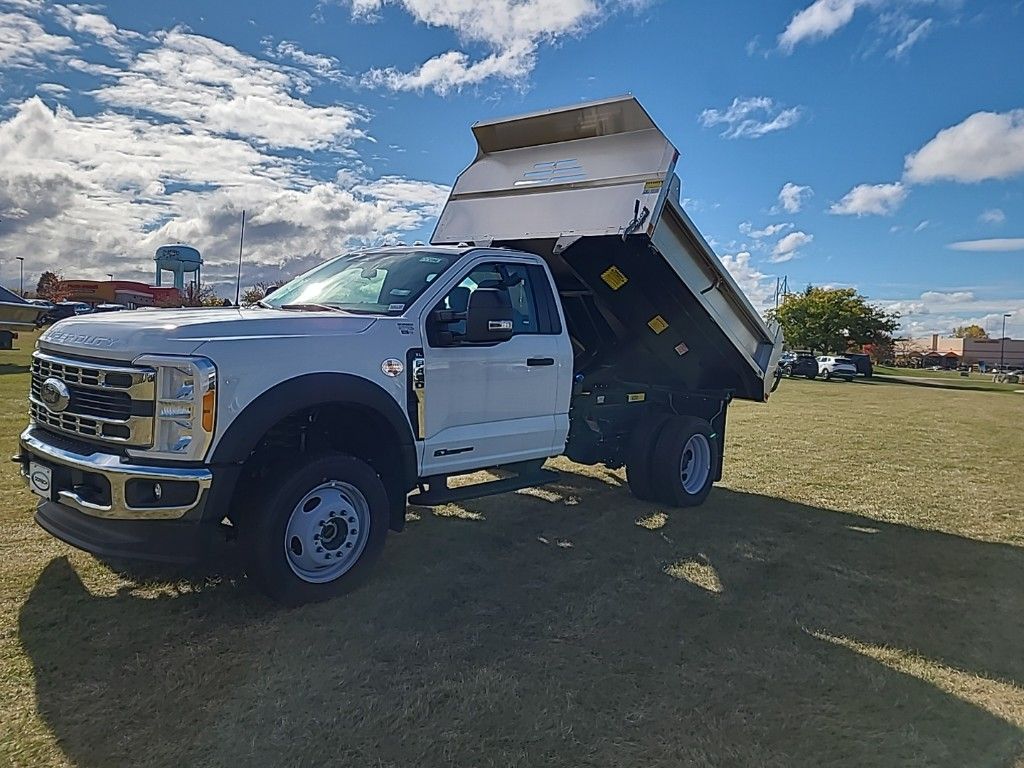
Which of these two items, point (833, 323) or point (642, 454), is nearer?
point (642, 454)

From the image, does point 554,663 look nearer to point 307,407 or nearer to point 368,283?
point 307,407

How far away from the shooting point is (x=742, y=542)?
6.36 meters

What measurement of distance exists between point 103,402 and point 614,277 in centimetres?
400

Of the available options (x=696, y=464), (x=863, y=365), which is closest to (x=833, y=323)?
(x=863, y=365)

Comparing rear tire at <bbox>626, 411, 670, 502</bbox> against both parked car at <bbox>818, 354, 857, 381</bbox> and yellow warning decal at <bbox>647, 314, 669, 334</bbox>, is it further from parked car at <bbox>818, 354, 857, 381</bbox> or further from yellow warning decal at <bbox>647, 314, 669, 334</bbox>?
parked car at <bbox>818, 354, 857, 381</bbox>

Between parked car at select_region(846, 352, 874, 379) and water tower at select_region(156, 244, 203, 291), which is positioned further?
water tower at select_region(156, 244, 203, 291)

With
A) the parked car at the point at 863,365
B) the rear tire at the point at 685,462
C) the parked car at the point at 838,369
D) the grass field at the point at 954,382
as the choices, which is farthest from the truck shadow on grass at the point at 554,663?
the parked car at the point at 863,365

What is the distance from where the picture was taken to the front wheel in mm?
4289

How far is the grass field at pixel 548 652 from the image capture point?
3225mm

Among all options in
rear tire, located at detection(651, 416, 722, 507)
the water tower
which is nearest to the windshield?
rear tire, located at detection(651, 416, 722, 507)

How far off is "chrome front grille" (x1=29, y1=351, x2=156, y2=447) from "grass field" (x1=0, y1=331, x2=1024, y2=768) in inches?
39.4

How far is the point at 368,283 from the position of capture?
5547mm

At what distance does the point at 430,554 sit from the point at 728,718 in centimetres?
268

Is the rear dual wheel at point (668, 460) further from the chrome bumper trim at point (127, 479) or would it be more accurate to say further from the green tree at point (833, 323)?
the green tree at point (833, 323)
